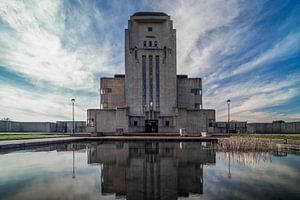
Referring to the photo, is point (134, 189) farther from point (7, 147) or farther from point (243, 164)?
point (7, 147)

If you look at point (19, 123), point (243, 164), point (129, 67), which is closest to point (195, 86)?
point (129, 67)

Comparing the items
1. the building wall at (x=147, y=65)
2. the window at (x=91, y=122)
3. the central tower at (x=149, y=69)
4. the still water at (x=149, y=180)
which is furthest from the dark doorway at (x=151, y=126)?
the still water at (x=149, y=180)

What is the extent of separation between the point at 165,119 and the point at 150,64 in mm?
10961

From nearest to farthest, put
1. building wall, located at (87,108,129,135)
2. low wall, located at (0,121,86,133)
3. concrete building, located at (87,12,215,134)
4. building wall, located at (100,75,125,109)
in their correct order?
1. building wall, located at (87,108,129,135)
2. concrete building, located at (87,12,215,134)
3. building wall, located at (100,75,125,109)
4. low wall, located at (0,121,86,133)

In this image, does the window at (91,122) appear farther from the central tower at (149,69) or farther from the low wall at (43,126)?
the low wall at (43,126)

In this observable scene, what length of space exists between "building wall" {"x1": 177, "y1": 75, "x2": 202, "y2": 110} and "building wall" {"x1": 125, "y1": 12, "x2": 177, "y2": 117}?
3.79 meters

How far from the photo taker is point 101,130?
1559 inches

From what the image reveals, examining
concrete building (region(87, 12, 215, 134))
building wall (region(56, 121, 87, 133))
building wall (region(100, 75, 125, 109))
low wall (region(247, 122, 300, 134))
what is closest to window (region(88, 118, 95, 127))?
concrete building (region(87, 12, 215, 134))

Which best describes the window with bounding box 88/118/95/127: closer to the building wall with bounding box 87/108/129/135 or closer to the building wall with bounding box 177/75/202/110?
the building wall with bounding box 87/108/129/135

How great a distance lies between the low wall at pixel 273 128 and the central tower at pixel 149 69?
55.9ft

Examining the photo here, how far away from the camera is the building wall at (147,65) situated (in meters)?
41.9

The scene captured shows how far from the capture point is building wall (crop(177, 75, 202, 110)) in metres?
46.2

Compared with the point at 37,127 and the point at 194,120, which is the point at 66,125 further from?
the point at 194,120

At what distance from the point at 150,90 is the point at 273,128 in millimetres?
25570
